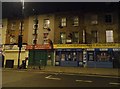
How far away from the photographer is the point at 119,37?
29.4 meters

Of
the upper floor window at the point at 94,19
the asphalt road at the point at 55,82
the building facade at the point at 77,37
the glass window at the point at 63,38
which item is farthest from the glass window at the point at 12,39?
the asphalt road at the point at 55,82

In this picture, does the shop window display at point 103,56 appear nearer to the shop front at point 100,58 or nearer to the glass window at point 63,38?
the shop front at point 100,58

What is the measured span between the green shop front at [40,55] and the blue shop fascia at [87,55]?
116cm

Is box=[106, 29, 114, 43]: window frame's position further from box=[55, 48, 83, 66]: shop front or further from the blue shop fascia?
box=[55, 48, 83, 66]: shop front

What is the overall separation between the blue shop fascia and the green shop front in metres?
1.16

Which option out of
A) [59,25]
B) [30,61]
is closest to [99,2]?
[59,25]

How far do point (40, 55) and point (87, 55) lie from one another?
26.0 feet

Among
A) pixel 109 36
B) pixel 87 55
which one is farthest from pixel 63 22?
pixel 109 36

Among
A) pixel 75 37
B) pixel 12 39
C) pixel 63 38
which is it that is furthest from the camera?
pixel 12 39

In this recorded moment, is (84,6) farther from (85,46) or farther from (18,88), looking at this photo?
(18,88)

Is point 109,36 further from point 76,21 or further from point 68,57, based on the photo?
point 68,57

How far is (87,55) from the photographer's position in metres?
30.6

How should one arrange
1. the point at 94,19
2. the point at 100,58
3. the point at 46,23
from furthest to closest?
the point at 46,23, the point at 94,19, the point at 100,58

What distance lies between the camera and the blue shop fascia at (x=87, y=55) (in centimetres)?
2925
